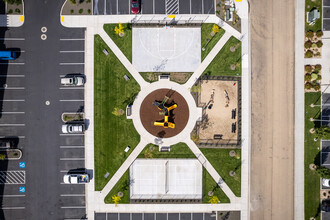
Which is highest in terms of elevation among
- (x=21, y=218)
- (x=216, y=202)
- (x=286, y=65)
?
(x=286, y=65)

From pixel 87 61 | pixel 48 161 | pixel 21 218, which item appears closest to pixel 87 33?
pixel 87 61

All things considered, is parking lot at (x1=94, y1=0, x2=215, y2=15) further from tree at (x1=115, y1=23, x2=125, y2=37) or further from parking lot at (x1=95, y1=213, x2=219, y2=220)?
parking lot at (x1=95, y1=213, x2=219, y2=220)

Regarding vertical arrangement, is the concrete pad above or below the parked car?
above

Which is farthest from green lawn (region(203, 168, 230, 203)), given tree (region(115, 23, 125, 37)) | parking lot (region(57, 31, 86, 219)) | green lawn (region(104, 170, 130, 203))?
tree (region(115, 23, 125, 37))

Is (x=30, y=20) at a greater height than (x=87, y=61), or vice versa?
(x=30, y=20)

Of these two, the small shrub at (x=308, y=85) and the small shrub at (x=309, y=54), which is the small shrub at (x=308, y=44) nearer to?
the small shrub at (x=309, y=54)

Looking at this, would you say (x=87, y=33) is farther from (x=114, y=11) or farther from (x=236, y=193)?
(x=236, y=193)

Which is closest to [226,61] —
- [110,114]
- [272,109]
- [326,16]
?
[272,109]
